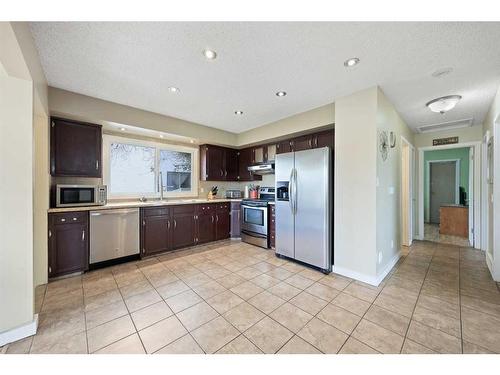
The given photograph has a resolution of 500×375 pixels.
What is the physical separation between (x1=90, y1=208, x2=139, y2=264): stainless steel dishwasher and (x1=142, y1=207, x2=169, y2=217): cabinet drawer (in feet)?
0.44

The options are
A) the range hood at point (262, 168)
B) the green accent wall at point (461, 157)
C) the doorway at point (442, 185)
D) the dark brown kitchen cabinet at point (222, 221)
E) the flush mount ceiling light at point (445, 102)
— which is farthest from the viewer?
the doorway at point (442, 185)

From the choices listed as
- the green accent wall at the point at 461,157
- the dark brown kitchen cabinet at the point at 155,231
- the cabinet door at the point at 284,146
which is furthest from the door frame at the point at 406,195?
the dark brown kitchen cabinet at the point at 155,231

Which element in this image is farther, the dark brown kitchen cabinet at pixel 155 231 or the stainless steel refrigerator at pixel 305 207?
the dark brown kitchen cabinet at pixel 155 231

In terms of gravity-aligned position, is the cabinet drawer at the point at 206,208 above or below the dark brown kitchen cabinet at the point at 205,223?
above

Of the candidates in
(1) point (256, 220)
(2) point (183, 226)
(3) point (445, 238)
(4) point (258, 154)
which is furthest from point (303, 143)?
(3) point (445, 238)

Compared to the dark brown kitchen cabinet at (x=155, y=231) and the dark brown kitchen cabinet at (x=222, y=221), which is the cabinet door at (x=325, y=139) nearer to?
the dark brown kitchen cabinet at (x=222, y=221)

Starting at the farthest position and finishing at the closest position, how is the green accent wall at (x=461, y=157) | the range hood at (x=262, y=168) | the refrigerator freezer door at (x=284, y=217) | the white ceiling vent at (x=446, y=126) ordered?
the green accent wall at (x=461, y=157)
the range hood at (x=262, y=168)
the white ceiling vent at (x=446, y=126)
the refrigerator freezer door at (x=284, y=217)

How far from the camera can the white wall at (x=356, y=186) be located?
2449 mm

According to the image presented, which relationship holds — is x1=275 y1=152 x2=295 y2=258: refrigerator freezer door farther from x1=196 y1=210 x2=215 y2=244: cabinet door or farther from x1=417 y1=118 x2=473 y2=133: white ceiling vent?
x1=417 y1=118 x2=473 y2=133: white ceiling vent

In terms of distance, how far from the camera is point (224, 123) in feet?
13.0

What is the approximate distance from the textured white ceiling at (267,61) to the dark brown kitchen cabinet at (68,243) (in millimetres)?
1656

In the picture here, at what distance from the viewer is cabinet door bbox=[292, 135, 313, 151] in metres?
3.54

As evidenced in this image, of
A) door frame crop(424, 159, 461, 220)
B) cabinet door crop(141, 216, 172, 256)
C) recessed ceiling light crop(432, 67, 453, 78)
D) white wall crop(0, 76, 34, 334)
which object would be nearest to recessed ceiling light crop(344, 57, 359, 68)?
recessed ceiling light crop(432, 67, 453, 78)
